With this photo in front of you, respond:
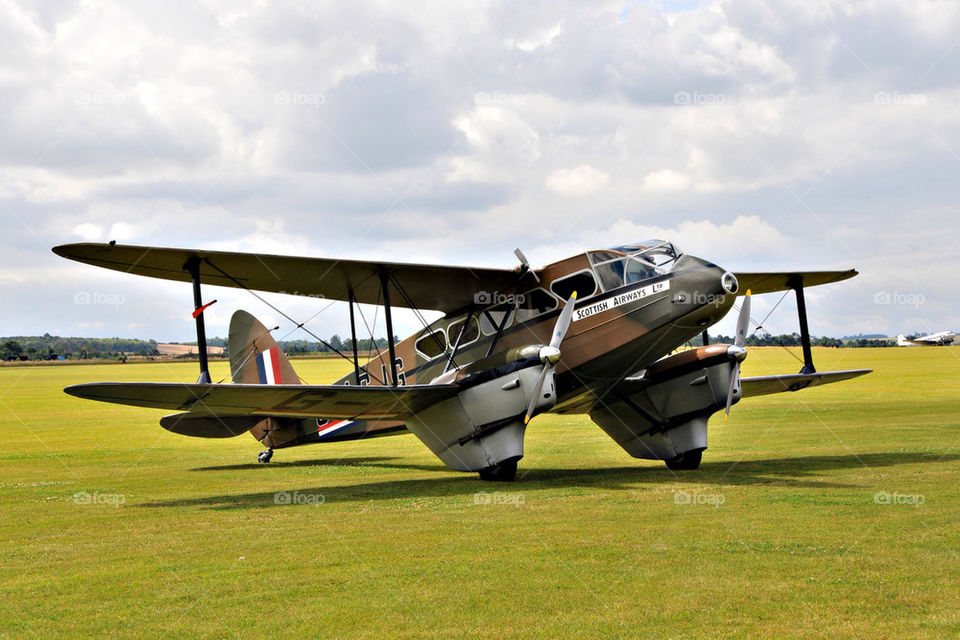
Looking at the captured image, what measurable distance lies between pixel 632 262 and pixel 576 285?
1.13 m

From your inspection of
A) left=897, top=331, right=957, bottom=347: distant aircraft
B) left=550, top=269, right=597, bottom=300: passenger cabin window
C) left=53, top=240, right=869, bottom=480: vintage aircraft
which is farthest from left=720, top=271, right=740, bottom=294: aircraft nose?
left=897, top=331, right=957, bottom=347: distant aircraft

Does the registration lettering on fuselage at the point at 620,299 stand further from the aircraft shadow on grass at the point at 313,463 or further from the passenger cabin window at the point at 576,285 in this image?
the aircraft shadow on grass at the point at 313,463

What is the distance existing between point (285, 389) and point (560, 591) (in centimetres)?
799

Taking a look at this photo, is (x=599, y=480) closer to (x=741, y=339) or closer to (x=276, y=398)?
(x=741, y=339)

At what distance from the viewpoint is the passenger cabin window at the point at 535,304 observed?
16.7 m

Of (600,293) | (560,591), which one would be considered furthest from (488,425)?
Result: (560,591)

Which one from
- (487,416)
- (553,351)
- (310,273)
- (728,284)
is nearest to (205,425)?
(310,273)

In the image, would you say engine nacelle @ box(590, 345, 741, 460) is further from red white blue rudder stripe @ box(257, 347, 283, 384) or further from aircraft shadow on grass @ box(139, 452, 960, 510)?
red white blue rudder stripe @ box(257, 347, 283, 384)

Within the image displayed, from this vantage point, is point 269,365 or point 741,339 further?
point 269,365

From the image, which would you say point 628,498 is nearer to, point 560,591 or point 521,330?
point 521,330

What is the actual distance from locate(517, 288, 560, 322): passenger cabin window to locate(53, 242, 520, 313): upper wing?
434 millimetres

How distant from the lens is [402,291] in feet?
56.8

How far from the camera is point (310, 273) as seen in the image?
16.4 metres

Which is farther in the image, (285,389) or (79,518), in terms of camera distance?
(285,389)
